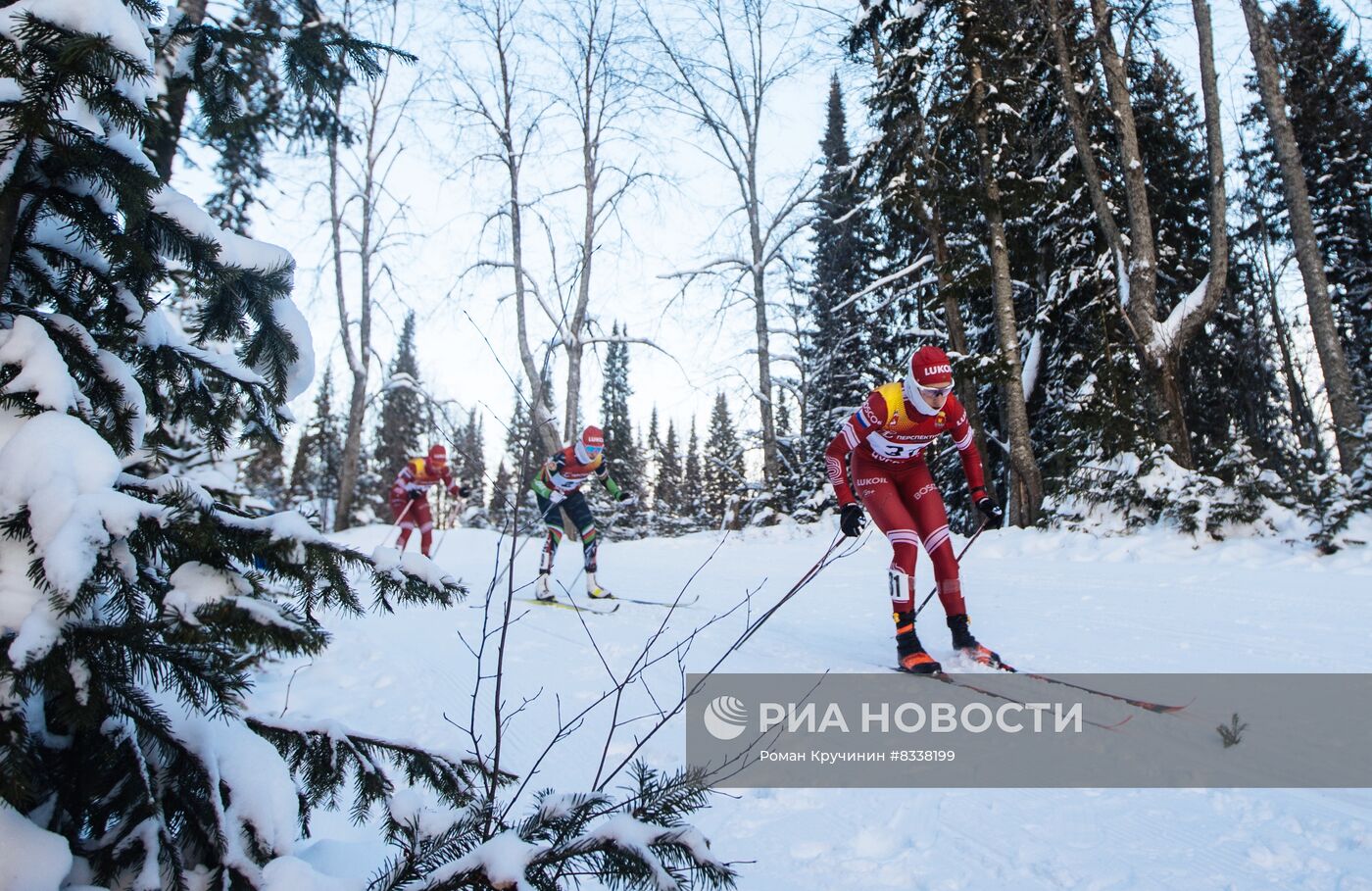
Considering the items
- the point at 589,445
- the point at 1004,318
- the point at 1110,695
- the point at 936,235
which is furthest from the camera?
the point at 936,235

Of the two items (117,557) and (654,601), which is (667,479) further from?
(117,557)

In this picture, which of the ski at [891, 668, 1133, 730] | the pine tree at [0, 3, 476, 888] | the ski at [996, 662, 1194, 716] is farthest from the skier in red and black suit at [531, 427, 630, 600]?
the pine tree at [0, 3, 476, 888]

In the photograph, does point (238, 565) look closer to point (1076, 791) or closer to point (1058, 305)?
point (1076, 791)

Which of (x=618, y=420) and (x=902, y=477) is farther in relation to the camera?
(x=618, y=420)

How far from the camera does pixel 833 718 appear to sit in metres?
3.57

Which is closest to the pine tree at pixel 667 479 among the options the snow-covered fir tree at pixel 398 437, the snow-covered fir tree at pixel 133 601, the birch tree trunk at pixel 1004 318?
the snow-covered fir tree at pixel 398 437

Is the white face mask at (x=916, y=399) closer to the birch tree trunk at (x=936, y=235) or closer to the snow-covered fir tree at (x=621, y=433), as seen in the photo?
the birch tree trunk at (x=936, y=235)

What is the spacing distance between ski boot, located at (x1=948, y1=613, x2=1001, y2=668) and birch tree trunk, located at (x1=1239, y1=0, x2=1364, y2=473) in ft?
24.3

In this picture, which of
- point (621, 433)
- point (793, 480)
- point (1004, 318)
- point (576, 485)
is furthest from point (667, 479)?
point (576, 485)

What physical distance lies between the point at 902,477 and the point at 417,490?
28.5 ft

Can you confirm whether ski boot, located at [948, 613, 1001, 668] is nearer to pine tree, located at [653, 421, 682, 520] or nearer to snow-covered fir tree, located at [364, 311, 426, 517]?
snow-covered fir tree, located at [364, 311, 426, 517]

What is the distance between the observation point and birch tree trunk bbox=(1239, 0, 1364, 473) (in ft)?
30.3

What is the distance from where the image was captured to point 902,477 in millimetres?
5176

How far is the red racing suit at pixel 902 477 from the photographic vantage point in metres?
4.70
